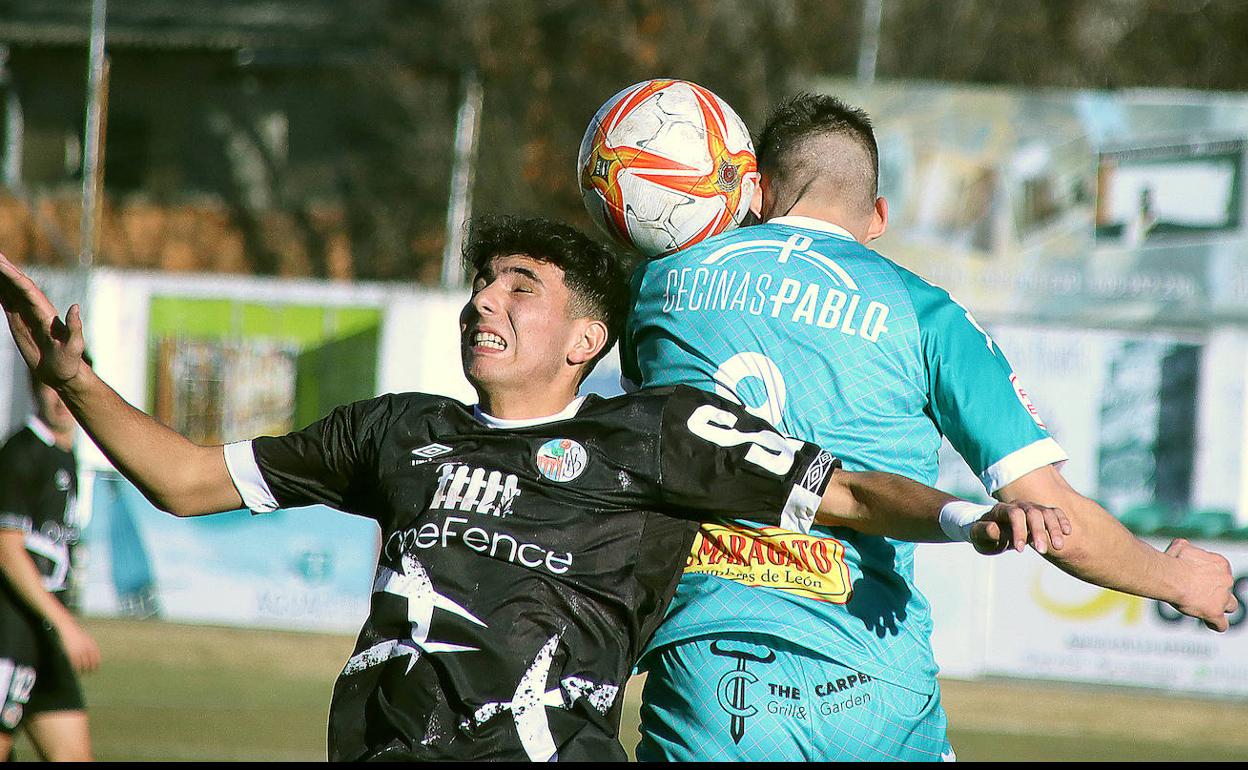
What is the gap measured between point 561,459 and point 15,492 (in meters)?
3.94

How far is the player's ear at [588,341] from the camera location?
319 centimetres

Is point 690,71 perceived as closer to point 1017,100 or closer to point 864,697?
point 1017,100

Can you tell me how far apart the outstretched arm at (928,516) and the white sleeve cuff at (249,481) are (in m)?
1.24

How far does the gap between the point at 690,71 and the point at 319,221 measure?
5951 millimetres

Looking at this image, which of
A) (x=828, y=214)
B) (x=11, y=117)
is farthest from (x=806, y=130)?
(x=11, y=117)

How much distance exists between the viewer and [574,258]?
10.6ft

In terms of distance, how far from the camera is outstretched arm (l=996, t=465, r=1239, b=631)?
8.82 feet

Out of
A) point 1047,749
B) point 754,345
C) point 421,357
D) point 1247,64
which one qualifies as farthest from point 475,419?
point 1247,64

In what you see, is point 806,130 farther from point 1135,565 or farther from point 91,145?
point 91,145

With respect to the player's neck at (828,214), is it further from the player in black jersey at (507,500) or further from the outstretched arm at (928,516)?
the outstretched arm at (928,516)

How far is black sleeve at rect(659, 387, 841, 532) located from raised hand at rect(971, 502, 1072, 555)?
0.45 meters

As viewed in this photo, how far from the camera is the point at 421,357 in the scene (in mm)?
11094

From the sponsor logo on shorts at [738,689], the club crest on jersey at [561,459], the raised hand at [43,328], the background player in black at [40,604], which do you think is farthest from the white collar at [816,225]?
→ the background player in black at [40,604]

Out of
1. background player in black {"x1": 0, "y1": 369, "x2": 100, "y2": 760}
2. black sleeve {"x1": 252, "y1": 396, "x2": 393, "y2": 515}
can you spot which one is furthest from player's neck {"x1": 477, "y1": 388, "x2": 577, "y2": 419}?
background player in black {"x1": 0, "y1": 369, "x2": 100, "y2": 760}
